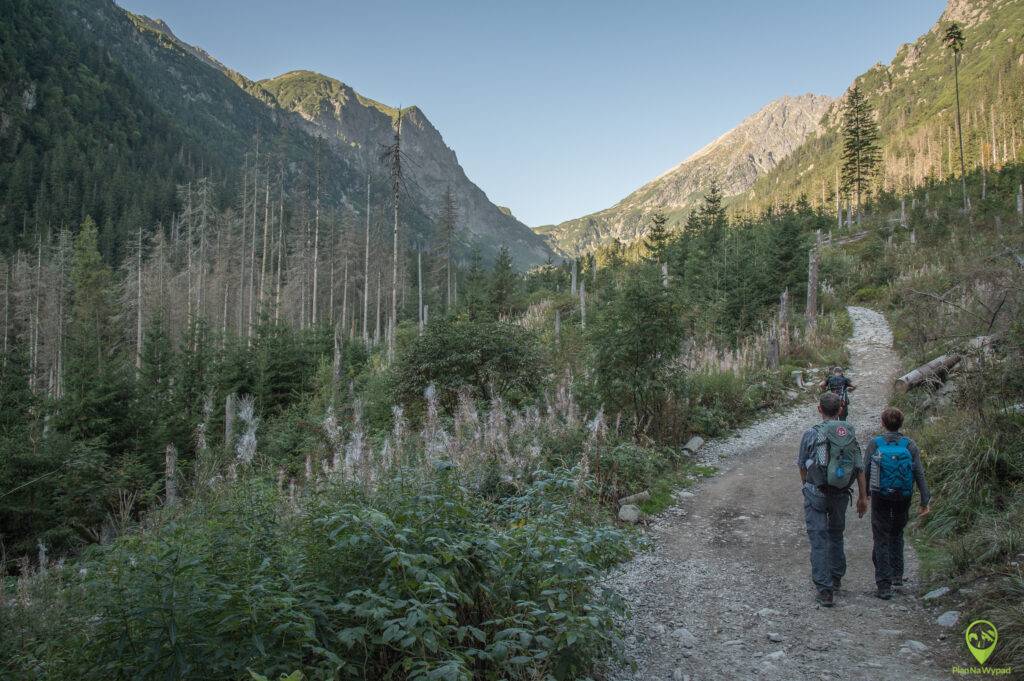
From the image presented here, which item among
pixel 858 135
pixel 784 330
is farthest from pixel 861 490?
pixel 858 135

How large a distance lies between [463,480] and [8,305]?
5948cm

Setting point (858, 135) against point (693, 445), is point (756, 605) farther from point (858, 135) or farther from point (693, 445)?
point (858, 135)

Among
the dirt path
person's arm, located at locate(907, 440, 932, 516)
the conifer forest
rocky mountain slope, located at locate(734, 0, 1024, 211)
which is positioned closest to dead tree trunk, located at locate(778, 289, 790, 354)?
the conifer forest

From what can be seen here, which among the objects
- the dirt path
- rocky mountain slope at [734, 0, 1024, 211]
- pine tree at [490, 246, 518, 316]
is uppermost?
rocky mountain slope at [734, 0, 1024, 211]

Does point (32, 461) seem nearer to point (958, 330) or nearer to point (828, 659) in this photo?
point (828, 659)

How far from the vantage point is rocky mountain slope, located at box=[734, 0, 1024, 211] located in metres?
62.4

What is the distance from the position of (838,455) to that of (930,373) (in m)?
6.19

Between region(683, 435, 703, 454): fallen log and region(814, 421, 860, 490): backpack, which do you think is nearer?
region(814, 421, 860, 490): backpack

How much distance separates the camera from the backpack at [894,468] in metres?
4.80

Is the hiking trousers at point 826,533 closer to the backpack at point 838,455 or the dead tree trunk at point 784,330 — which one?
the backpack at point 838,455

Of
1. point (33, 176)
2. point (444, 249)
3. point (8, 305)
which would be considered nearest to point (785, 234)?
point (444, 249)

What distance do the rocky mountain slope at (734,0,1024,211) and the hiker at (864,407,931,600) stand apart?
1605 inches

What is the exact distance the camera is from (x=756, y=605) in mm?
4723

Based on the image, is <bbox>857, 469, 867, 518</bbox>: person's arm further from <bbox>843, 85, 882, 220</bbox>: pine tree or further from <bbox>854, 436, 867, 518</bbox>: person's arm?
<bbox>843, 85, 882, 220</bbox>: pine tree
